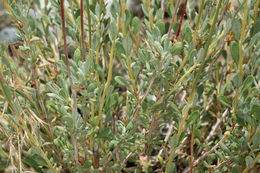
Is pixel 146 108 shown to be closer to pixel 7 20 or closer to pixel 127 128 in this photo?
pixel 127 128

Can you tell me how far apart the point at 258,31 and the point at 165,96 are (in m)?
0.43

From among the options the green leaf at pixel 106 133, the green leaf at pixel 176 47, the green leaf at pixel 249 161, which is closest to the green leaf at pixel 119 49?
the green leaf at pixel 176 47

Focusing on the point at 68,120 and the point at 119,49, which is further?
the point at 119,49

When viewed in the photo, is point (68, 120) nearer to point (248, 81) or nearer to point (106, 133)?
point (106, 133)

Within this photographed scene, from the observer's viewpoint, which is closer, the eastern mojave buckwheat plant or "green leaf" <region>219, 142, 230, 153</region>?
the eastern mojave buckwheat plant

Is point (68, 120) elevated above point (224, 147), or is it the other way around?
point (68, 120)

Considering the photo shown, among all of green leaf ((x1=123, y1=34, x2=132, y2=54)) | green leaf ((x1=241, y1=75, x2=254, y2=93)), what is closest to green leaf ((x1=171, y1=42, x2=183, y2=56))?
green leaf ((x1=123, y1=34, x2=132, y2=54))

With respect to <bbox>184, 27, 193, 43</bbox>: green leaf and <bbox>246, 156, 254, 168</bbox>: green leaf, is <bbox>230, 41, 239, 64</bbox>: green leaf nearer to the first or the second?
<bbox>184, 27, 193, 43</bbox>: green leaf

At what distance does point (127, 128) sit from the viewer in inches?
43.3

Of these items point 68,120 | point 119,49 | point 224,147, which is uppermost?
point 119,49

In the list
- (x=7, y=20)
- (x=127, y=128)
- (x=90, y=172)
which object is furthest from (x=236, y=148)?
(x=7, y=20)

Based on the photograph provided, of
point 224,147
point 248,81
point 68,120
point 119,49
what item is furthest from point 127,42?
point 224,147

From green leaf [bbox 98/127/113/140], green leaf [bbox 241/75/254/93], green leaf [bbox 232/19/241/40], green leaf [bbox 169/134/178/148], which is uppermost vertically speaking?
green leaf [bbox 232/19/241/40]

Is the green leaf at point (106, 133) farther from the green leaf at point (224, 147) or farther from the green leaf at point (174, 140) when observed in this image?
the green leaf at point (224, 147)
